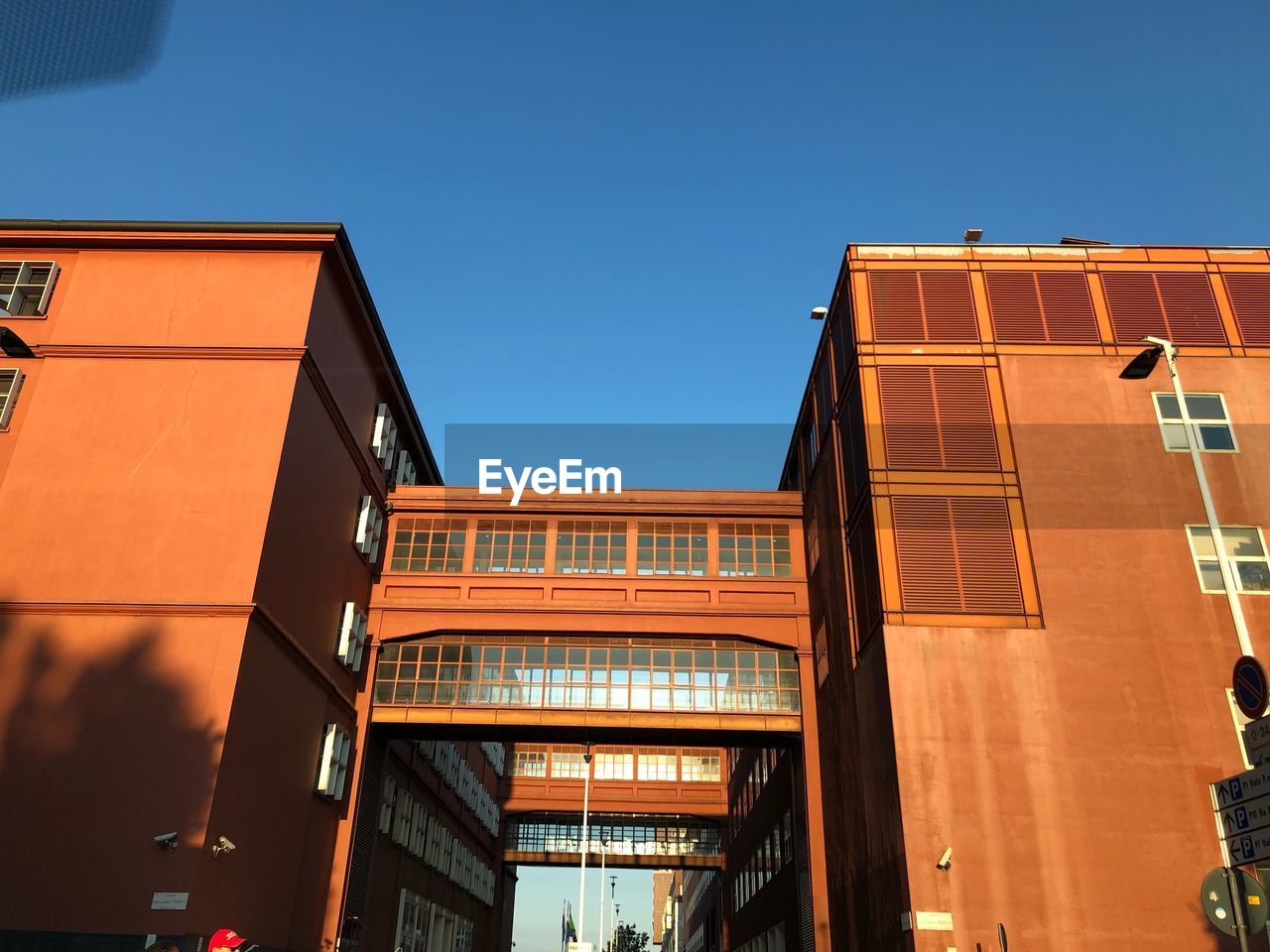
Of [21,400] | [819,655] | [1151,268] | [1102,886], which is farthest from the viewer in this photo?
[819,655]

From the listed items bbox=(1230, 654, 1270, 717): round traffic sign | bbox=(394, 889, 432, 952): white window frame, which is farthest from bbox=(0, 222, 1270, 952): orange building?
bbox=(1230, 654, 1270, 717): round traffic sign

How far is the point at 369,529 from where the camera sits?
3162cm

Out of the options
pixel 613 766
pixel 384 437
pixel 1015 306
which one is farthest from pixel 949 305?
pixel 613 766

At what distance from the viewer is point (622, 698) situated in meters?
31.4

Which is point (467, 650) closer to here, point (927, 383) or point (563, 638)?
point (563, 638)

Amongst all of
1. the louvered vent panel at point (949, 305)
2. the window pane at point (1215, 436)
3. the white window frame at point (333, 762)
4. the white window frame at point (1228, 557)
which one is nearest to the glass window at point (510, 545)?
the white window frame at point (333, 762)

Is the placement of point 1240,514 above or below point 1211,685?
above

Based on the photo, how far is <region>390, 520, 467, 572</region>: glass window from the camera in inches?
1304

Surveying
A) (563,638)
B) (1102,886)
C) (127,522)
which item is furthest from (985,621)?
(127,522)

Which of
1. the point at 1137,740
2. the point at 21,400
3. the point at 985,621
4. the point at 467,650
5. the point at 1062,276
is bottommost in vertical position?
the point at 1137,740

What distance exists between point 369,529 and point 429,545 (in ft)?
8.04

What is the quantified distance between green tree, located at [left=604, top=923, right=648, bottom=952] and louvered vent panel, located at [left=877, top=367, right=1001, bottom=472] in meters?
113

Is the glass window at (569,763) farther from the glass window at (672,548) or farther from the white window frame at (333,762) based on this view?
the white window frame at (333,762)

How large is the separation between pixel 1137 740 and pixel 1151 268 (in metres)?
13.3
